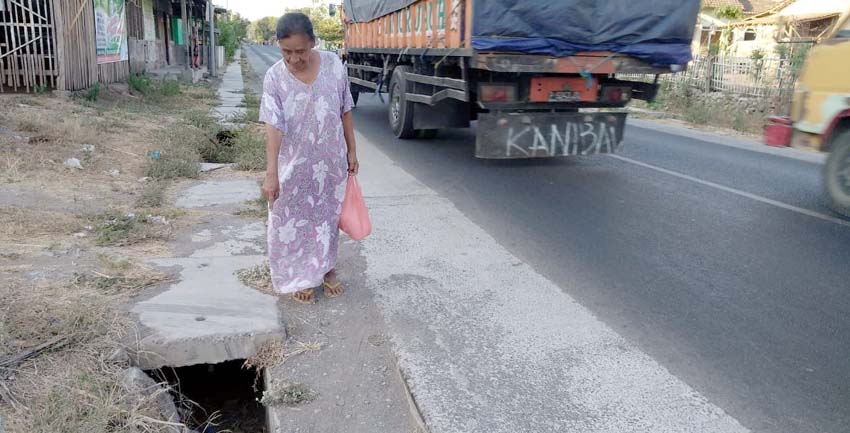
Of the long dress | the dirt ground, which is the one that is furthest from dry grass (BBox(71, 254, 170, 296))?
the long dress

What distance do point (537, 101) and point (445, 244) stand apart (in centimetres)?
276

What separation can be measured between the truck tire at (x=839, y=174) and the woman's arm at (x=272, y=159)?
5.45 m

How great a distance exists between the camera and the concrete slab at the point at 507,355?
2670 mm

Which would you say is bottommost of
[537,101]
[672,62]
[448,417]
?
[448,417]

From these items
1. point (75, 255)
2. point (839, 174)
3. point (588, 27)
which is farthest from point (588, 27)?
point (75, 255)

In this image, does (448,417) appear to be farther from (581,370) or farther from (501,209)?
(501,209)

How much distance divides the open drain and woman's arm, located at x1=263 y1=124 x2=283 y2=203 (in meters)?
0.95

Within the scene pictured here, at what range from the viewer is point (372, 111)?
14.4m

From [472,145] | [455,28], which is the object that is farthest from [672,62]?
[472,145]

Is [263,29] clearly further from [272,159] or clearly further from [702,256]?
[272,159]

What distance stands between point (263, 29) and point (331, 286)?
124801 millimetres

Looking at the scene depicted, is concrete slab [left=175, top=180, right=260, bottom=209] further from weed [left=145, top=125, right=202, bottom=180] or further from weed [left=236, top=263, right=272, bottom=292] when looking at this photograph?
weed [left=236, top=263, right=272, bottom=292]

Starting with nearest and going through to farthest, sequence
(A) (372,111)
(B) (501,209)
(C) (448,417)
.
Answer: (C) (448,417)
(B) (501,209)
(A) (372,111)

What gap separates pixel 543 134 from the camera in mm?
7074
